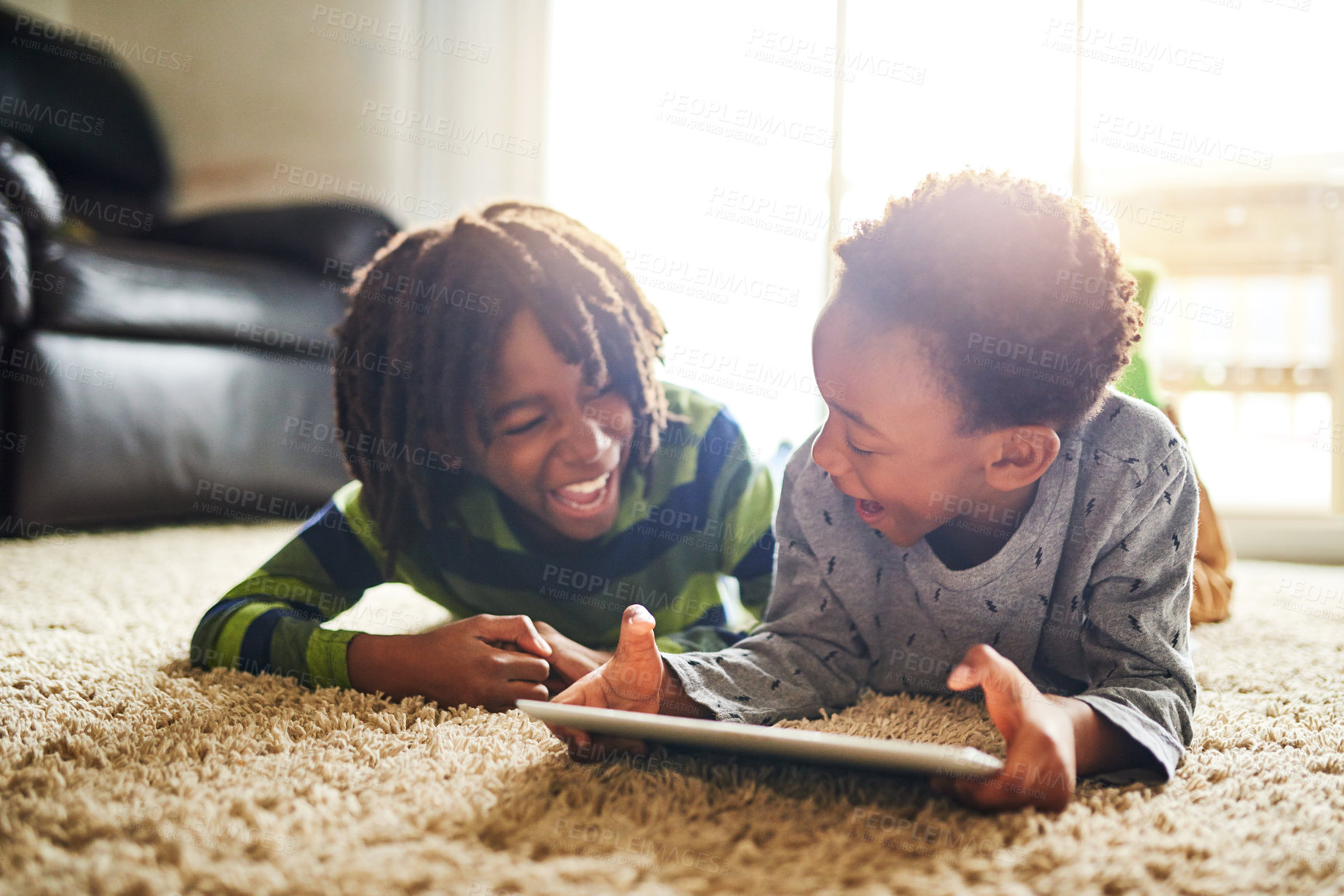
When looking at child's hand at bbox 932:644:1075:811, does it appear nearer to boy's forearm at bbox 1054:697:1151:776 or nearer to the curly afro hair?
boy's forearm at bbox 1054:697:1151:776

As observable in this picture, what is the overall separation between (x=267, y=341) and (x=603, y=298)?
1.10 metres

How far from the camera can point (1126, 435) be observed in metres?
0.66

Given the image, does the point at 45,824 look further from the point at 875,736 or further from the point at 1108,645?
the point at 1108,645

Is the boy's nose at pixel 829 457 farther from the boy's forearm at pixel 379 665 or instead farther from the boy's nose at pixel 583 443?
the boy's forearm at pixel 379 665

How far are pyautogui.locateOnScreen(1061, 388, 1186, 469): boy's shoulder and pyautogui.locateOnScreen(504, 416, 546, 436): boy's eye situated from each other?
0.43m

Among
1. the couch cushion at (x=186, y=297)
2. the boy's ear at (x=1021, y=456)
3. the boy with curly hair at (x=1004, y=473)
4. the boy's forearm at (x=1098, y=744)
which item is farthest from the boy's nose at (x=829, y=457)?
the couch cushion at (x=186, y=297)

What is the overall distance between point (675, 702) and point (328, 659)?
0.30 meters

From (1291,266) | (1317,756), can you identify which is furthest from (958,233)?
(1291,266)

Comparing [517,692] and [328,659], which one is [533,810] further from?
[328,659]

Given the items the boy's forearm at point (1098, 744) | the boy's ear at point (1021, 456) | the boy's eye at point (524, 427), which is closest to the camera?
the boy's forearm at point (1098, 744)

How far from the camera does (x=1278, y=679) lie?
80 centimetres

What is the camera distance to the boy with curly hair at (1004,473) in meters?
0.60

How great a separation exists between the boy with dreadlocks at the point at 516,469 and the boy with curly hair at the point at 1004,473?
17 cm

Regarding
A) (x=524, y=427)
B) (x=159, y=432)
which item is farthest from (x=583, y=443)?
(x=159, y=432)
